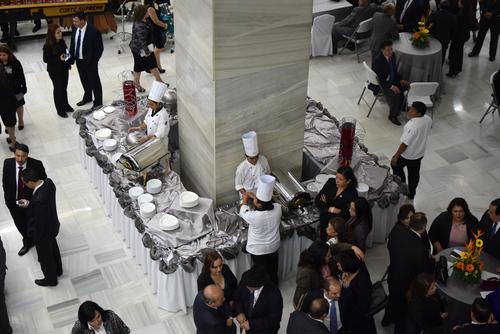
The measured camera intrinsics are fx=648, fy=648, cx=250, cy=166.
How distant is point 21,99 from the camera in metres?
7.05

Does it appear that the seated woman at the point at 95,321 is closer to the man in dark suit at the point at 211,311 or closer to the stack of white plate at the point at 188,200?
the man in dark suit at the point at 211,311

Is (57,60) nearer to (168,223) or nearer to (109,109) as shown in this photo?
(109,109)

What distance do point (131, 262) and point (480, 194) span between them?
11.8 ft

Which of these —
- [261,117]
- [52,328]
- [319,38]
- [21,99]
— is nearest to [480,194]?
[261,117]

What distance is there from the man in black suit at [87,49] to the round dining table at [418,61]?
361 centimetres

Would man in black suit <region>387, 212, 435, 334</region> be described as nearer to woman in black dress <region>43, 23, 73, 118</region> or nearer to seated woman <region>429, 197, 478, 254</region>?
seated woman <region>429, 197, 478, 254</region>

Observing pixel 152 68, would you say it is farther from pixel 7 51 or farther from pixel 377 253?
pixel 377 253

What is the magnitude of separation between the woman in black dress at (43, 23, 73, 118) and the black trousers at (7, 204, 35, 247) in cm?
233

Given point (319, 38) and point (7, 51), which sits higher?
point (7, 51)

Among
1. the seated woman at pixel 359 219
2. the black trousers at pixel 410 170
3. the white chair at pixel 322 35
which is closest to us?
the seated woman at pixel 359 219

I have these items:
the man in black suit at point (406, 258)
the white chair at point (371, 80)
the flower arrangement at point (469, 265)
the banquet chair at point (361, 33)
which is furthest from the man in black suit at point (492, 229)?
the banquet chair at point (361, 33)

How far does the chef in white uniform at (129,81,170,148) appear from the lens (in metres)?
5.81

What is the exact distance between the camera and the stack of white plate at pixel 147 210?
525cm

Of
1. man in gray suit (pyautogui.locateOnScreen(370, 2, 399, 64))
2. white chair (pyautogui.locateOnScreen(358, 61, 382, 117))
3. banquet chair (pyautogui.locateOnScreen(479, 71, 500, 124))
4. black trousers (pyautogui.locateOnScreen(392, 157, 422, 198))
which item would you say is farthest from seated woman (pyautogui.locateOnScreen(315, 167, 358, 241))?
man in gray suit (pyautogui.locateOnScreen(370, 2, 399, 64))
